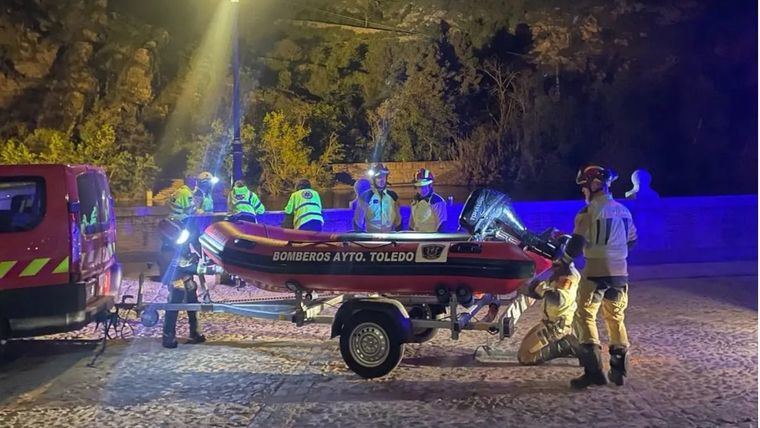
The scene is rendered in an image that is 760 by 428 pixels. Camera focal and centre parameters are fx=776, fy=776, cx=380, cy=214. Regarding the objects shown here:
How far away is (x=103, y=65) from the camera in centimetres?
3134

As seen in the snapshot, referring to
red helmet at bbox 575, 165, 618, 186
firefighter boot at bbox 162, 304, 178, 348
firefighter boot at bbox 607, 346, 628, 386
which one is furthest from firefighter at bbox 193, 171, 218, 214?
firefighter boot at bbox 607, 346, 628, 386

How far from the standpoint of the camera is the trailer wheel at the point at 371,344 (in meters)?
6.21

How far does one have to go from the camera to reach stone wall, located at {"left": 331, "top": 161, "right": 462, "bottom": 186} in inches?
1321

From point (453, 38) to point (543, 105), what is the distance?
5.73m

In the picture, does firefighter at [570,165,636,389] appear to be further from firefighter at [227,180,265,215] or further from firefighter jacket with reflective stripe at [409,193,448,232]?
firefighter at [227,180,265,215]

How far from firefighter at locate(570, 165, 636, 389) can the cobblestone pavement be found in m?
0.22

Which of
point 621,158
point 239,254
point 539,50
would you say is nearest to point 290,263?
point 239,254

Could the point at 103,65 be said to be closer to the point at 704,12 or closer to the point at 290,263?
the point at 704,12

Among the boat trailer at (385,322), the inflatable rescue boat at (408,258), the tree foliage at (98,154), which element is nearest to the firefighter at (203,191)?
the inflatable rescue boat at (408,258)

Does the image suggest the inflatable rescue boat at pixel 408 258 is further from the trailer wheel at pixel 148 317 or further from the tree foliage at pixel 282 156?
the tree foliage at pixel 282 156

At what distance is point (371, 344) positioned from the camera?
20.6 feet

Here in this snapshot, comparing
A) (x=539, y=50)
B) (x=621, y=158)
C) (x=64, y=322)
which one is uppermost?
(x=539, y=50)

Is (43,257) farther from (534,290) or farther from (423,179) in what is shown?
(423,179)

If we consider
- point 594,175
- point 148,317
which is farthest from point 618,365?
point 148,317
